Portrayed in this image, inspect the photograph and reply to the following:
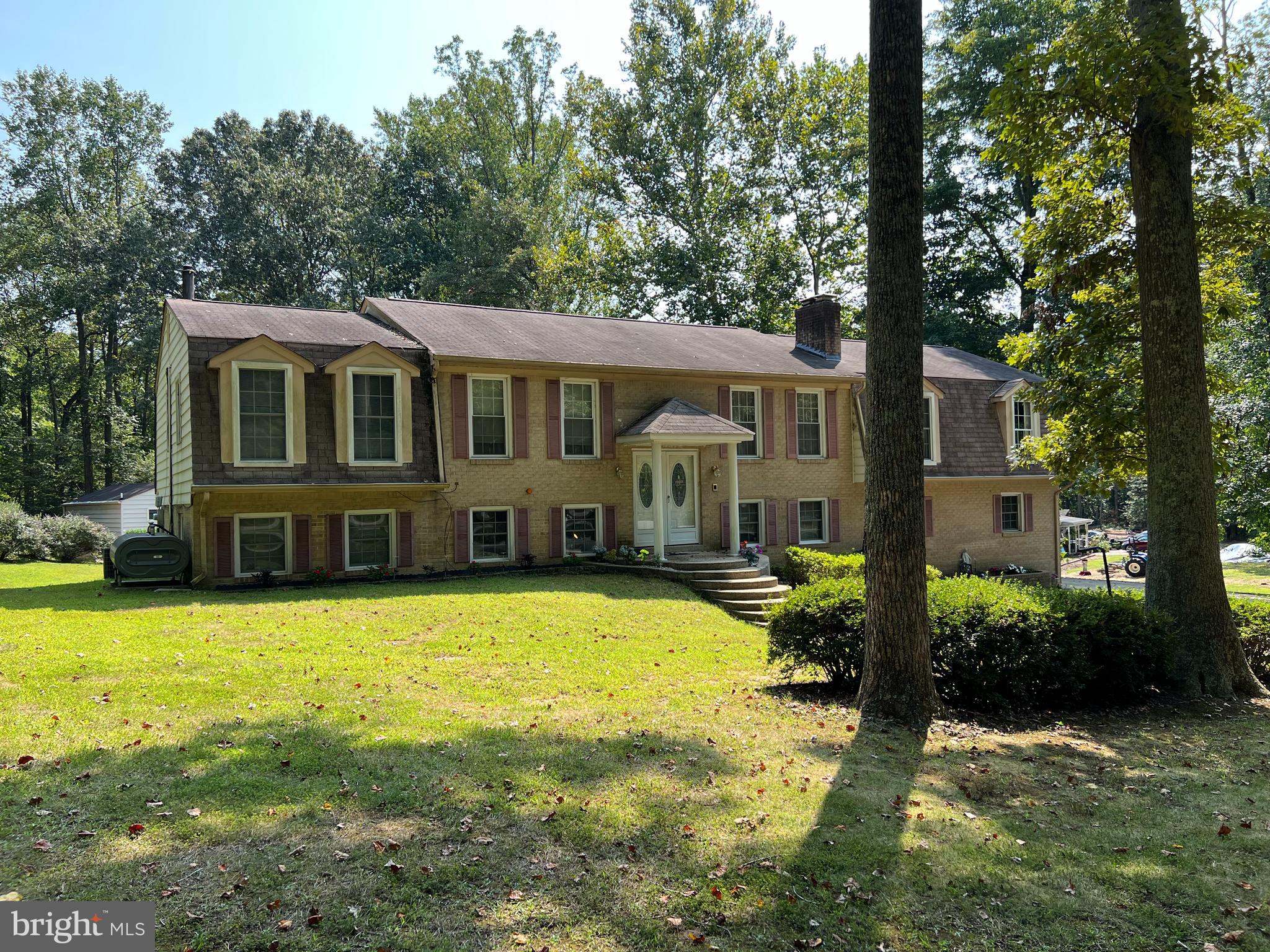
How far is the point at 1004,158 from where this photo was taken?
10656 mm

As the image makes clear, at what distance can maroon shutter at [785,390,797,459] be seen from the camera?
20.8 metres

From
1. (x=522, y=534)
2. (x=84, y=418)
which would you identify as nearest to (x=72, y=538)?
(x=84, y=418)

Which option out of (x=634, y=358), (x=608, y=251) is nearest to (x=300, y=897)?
(x=634, y=358)

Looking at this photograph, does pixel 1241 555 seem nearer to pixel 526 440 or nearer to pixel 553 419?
pixel 553 419

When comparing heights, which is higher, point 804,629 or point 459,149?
point 459,149

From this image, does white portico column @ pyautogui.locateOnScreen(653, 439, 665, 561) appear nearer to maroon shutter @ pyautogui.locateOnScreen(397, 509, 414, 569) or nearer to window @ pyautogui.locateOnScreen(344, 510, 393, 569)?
maroon shutter @ pyautogui.locateOnScreen(397, 509, 414, 569)

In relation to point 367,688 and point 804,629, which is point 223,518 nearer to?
point 367,688

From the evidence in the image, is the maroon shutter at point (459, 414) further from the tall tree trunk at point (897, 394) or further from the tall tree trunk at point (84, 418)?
the tall tree trunk at point (84, 418)

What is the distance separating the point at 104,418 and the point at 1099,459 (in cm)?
4079

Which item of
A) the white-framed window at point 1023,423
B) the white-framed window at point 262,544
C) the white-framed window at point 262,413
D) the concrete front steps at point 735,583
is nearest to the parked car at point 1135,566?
the white-framed window at point 1023,423

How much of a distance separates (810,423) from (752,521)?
3168 millimetres

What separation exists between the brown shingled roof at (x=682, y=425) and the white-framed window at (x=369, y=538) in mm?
5579

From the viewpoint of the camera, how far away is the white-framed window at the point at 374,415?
52.3 feet

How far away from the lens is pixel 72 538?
83.3 ft
